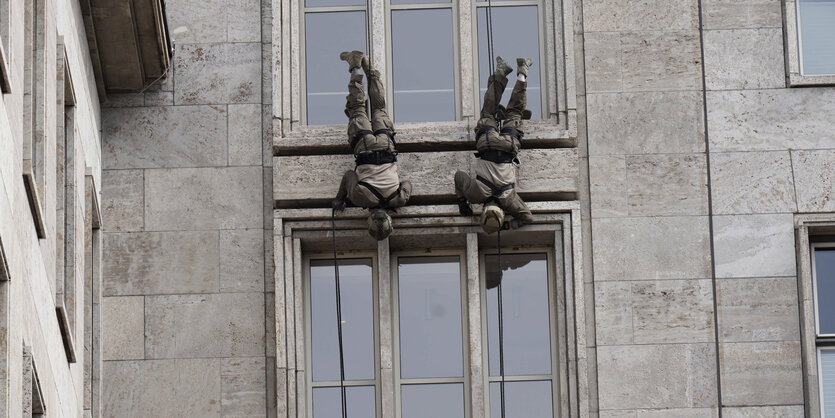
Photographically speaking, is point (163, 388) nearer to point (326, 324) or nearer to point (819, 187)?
point (326, 324)

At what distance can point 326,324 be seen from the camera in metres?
21.0

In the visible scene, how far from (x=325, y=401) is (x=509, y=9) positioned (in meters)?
5.09

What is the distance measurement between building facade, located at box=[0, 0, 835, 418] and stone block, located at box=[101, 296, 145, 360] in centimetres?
2

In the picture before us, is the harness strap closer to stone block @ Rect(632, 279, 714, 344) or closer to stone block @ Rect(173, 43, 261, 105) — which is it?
stone block @ Rect(173, 43, 261, 105)

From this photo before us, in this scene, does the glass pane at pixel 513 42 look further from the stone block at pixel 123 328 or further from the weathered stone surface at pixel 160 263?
the stone block at pixel 123 328

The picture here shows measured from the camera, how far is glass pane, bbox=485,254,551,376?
20.9 m

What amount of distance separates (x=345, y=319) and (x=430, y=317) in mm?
955

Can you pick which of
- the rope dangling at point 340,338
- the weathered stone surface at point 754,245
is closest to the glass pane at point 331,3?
the rope dangling at point 340,338

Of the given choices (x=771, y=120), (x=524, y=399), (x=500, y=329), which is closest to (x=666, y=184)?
(x=771, y=120)

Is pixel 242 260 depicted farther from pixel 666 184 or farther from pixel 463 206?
pixel 666 184

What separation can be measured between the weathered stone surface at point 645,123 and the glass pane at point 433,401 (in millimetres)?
3114

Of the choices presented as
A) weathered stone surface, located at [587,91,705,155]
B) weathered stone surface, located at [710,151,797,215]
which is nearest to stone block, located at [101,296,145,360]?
weathered stone surface, located at [587,91,705,155]

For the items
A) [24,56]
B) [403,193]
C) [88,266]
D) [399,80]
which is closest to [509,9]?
[399,80]

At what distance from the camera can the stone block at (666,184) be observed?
2091cm
